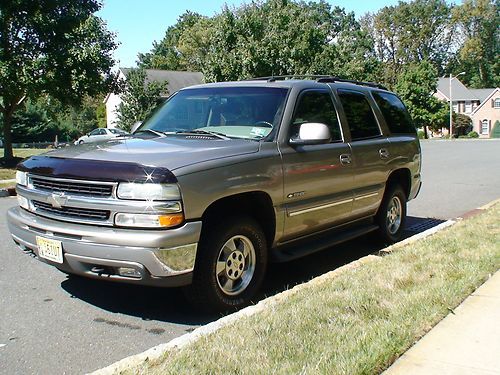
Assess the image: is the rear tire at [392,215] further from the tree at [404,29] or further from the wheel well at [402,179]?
the tree at [404,29]

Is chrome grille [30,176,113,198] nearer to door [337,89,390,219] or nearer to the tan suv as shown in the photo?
the tan suv

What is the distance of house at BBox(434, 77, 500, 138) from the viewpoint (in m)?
75.2

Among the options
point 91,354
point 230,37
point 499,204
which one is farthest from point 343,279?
point 230,37

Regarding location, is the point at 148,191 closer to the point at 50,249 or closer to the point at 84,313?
the point at 50,249

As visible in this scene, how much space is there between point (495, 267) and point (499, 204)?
15.4 ft

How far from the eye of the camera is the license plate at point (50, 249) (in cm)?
423

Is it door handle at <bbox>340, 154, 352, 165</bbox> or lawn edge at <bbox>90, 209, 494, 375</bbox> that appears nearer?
lawn edge at <bbox>90, 209, 494, 375</bbox>

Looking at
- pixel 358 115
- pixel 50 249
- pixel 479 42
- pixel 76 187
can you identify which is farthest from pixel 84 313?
pixel 479 42

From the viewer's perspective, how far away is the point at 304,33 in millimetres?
31422

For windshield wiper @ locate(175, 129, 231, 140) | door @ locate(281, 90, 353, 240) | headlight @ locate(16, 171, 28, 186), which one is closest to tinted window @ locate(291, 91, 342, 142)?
door @ locate(281, 90, 353, 240)

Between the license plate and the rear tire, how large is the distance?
4.14 m

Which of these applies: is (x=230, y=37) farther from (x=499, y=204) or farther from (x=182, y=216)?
(x=182, y=216)

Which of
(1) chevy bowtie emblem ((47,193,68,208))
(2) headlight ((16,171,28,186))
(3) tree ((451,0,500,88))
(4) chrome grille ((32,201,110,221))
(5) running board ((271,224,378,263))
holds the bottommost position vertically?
(5) running board ((271,224,378,263))

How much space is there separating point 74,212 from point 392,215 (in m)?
4.47
